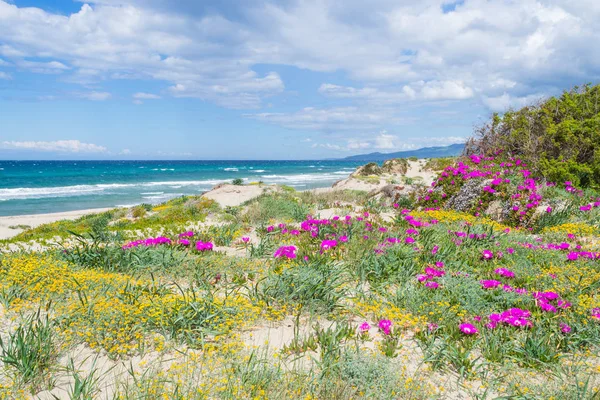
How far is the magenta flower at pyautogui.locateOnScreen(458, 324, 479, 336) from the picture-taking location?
4.22m

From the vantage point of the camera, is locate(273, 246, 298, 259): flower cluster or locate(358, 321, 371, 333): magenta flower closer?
locate(358, 321, 371, 333): magenta flower

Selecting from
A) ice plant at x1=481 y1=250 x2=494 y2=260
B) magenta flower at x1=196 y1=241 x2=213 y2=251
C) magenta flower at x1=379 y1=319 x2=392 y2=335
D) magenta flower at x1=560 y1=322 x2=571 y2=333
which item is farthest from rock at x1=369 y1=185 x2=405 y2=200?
magenta flower at x1=379 y1=319 x2=392 y2=335

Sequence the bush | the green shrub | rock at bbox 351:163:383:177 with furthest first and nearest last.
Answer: rock at bbox 351:163:383:177 → the bush → the green shrub

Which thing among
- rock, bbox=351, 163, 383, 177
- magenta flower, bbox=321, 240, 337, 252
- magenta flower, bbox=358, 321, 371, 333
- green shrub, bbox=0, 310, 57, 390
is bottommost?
magenta flower, bbox=358, 321, 371, 333

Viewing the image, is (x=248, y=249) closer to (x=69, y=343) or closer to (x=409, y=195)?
(x=69, y=343)

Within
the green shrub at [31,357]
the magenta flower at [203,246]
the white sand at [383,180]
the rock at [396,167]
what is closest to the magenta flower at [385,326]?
the green shrub at [31,357]

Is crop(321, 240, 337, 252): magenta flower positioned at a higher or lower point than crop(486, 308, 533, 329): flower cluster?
higher

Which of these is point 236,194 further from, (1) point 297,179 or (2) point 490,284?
(1) point 297,179

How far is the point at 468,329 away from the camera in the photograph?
423 centimetres

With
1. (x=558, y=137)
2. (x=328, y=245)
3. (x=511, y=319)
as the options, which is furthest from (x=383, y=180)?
(x=511, y=319)

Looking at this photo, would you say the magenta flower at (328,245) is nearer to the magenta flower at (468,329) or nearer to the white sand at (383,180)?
the magenta flower at (468,329)

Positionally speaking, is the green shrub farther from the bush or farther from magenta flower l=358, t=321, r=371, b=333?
the bush

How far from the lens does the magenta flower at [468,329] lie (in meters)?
4.22

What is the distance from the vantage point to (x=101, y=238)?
8.64m
